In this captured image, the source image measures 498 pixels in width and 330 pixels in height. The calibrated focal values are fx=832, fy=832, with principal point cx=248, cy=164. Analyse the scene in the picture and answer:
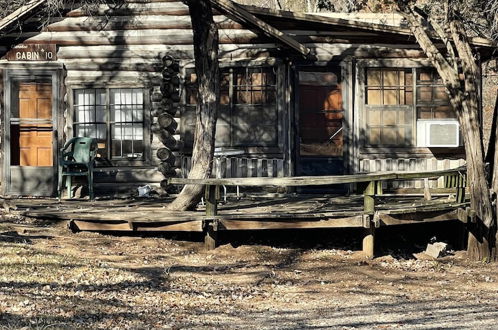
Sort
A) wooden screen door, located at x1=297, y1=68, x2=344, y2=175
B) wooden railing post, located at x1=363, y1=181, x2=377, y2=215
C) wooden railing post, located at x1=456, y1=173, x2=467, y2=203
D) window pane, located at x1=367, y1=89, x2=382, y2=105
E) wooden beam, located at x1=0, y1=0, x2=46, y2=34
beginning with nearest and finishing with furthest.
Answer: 1. wooden railing post, located at x1=363, y1=181, x2=377, y2=215
2. wooden railing post, located at x1=456, y1=173, x2=467, y2=203
3. wooden beam, located at x1=0, y1=0, x2=46, y2=34
4. window pane, located at x1=367, y1=89, x2=382, y2=105
5. wooden screen door, located at x1=297, y1=68, x2=344, y2=175

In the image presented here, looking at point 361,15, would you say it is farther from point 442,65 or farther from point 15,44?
point 15,44

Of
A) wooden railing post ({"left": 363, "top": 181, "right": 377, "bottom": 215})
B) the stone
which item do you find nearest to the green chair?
wooden railing post ({"left": 363, "top": 181, "right": 377, "bottom": 215})

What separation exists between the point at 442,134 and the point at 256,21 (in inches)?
162

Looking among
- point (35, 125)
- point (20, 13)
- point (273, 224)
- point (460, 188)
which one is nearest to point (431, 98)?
point (460, 188)

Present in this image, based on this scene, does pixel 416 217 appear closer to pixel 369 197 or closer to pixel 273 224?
pixel 369 197

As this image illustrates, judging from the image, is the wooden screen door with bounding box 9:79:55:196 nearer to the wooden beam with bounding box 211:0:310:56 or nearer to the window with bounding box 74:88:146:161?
the window with bounding box 74:88:146:161

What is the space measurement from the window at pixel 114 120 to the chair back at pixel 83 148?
53cm

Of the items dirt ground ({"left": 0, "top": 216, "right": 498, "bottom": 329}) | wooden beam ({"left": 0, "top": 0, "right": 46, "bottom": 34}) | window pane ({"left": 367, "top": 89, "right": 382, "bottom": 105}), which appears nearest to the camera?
dirt ground ({"left": 0, "top": 216, "right": 498, "bottom": 329})

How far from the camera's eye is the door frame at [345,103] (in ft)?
52.7

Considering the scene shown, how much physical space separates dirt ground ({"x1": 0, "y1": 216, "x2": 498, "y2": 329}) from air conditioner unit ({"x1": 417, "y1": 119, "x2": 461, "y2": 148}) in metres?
3.08

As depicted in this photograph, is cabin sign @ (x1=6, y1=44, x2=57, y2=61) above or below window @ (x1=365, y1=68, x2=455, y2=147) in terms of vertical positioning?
above

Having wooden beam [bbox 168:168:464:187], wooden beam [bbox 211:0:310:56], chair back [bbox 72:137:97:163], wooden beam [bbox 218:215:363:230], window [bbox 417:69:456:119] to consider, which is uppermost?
wooden beam [bbox 211:0:310:56]

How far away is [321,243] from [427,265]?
186cm

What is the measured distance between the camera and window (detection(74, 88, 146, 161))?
53.9 ft
